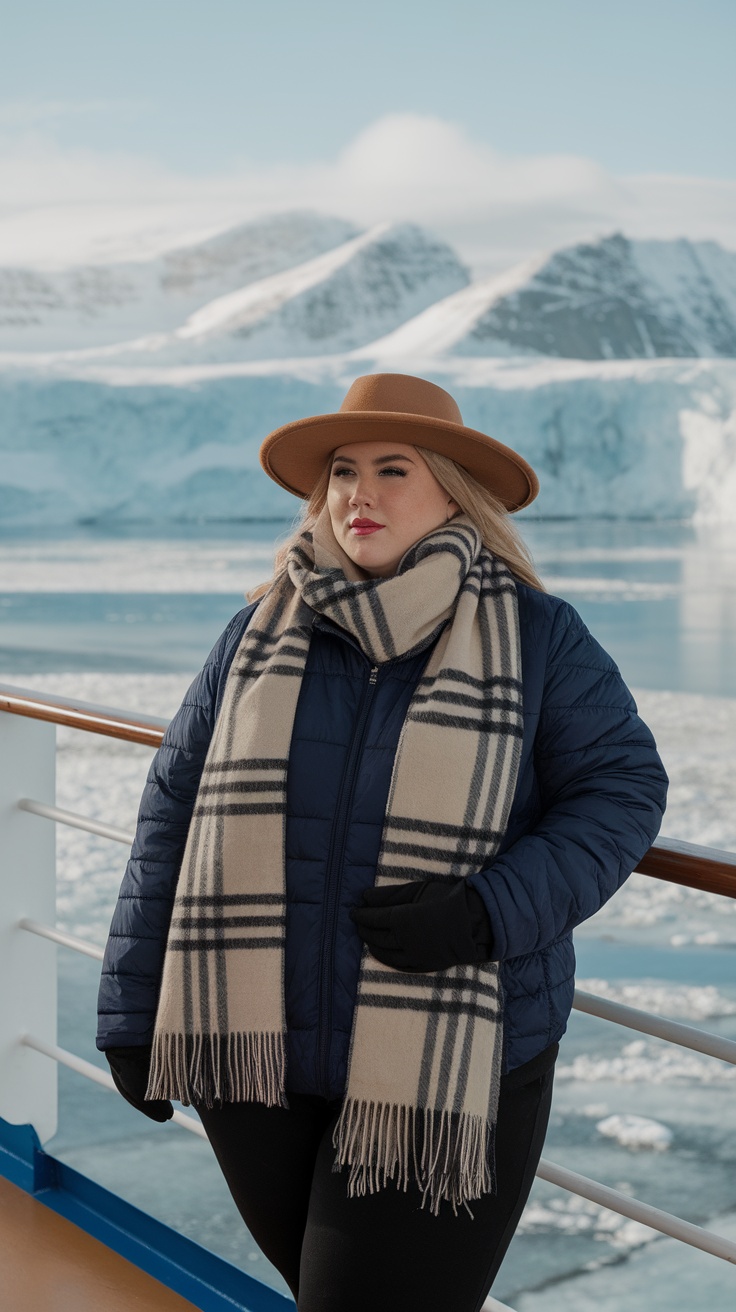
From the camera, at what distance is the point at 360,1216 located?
2.88 feet

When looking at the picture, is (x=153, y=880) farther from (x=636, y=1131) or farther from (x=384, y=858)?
(x=636, y=1131)

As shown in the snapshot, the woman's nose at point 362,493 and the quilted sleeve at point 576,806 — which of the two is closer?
the quilted sleeve at point 576,806

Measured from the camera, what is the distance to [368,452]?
1.01 meters

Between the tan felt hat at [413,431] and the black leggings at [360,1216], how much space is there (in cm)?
48

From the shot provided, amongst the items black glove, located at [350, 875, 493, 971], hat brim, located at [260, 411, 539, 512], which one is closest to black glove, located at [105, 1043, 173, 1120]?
black glove, located at [350, 875, 493, 971]

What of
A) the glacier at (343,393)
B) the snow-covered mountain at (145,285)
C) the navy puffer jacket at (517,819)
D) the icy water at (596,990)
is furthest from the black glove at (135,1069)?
the snow-covered mountain at (145,285)

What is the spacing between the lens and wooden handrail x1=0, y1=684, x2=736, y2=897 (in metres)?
0.91

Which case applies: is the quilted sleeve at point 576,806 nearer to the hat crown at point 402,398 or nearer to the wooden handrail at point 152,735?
the wooden handrail at point 152,735

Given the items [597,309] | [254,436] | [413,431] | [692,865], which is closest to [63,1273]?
[692,865]

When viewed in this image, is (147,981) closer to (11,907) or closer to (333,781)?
(333,781)

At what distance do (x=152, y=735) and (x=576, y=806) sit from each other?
52cm

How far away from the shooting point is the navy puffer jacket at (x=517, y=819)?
85 centimetres

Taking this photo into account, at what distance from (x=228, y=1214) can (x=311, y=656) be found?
4.81 m

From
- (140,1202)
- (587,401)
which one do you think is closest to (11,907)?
(140,1202)
